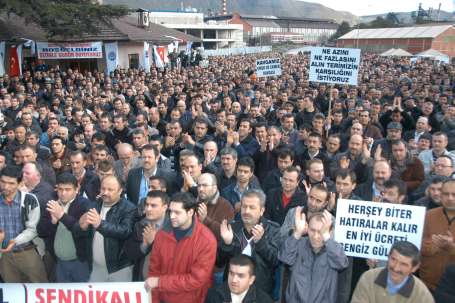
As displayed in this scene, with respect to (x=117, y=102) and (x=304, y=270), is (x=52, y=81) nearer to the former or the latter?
(x=117, y=102)

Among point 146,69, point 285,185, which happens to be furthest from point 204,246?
point 146,69

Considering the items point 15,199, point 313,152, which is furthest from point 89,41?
point 15,199

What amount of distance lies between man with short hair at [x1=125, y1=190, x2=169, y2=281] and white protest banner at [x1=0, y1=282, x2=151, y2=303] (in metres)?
0.45

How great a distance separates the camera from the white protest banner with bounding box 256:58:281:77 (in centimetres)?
1309

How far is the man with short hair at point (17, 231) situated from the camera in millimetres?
4344

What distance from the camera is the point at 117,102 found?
400 inches

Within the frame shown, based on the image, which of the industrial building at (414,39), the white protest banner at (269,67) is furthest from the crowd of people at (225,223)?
the industrial building at (414,39)

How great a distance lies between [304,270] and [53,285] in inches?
80.6

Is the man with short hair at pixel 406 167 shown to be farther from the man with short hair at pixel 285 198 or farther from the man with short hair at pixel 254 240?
the man with short hair at pixel 254 240

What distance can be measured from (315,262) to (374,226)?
745 mm

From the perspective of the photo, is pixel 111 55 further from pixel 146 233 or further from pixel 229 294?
pixel 229 294

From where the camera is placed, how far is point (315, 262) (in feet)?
11.6

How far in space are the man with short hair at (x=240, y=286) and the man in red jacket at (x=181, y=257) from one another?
0.63 feet

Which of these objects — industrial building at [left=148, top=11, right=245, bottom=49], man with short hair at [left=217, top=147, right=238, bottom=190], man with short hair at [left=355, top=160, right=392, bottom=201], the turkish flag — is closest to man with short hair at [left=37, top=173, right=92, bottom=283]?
man with short hair at [left=217, top=147, right=238, bottom=190]
